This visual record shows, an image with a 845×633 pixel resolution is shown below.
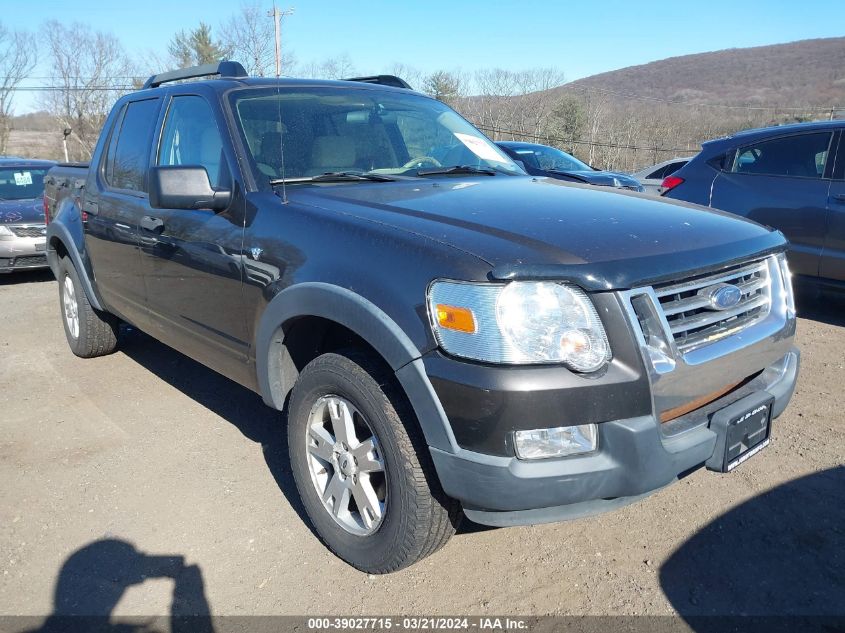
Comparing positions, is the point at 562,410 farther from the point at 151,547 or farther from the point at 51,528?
the point at 51,528

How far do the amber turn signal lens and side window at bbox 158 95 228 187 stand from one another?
1517 millimetres

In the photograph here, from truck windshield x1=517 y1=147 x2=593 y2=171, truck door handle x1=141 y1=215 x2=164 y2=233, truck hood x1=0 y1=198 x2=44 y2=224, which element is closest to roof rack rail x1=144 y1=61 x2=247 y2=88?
truck door handle x1=141 y1=215 x2=164 y2=233

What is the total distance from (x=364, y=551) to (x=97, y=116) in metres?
42.0

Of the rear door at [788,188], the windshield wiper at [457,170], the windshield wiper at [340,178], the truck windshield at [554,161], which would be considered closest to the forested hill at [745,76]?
the truck windshield at [554,161]

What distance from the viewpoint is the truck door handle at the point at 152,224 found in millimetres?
3586

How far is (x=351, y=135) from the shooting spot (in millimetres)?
3428

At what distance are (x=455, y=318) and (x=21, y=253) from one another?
8.18 m

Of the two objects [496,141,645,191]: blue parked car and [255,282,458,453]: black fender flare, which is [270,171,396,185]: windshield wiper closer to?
[255,282,458,453]: black fender flare

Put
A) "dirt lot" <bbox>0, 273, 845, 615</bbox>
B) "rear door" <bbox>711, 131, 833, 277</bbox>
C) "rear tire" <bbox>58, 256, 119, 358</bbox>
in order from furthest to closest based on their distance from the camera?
"rear door" <bbox>711, 131, 833, 277</bbox>
"rear tire" <bbox>58, 256, 119, 358</bbox>
"dirt lot" <bbox>0, 273, 845, 615</bbox>

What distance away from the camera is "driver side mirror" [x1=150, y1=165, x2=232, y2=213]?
9.52 feet

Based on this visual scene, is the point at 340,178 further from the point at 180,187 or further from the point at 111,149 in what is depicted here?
the point at 111,149

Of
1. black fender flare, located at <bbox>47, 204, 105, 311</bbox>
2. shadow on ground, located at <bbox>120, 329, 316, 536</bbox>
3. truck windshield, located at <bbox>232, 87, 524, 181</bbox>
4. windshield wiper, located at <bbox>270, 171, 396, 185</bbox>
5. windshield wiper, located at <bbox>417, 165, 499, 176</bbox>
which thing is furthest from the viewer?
black fender flare, located at <bbox>47, 204, 105, 311</bbox>

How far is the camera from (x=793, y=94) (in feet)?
296

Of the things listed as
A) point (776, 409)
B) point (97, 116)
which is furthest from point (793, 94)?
point (776, 409)
